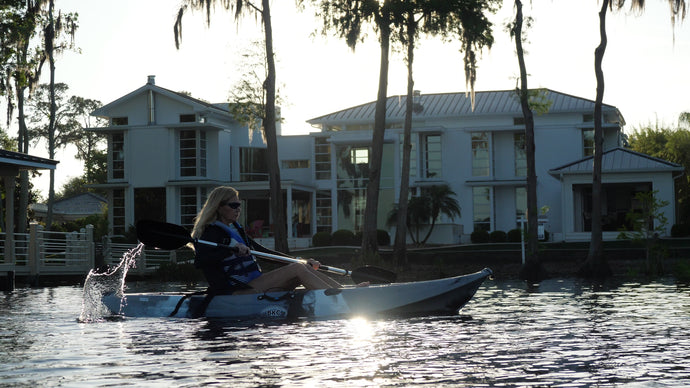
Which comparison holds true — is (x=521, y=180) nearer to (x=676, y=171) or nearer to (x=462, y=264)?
(x=676, y=171)

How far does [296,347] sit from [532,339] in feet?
8.14

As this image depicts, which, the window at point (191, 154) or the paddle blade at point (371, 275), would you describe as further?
the window at point (191, 154)

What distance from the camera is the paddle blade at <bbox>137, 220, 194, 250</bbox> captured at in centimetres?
1261

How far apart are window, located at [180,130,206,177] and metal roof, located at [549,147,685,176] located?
58.1 feet

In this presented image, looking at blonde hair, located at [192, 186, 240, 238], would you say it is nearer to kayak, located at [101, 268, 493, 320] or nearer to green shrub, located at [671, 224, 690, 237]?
kayak, located at [101, 268, 493, 320]

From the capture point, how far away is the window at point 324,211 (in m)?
49.2

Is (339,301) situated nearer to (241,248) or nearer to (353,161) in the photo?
(241,248)

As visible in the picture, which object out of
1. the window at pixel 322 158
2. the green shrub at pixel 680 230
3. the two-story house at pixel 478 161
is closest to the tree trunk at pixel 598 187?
the green shrub at pixel 680 230

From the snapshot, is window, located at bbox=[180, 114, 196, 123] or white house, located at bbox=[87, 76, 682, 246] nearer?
white house, located at bbox=[87, 76, 682, 246]

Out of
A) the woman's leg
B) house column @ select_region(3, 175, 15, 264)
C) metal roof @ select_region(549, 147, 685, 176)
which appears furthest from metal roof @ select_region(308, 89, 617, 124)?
the woman's leg

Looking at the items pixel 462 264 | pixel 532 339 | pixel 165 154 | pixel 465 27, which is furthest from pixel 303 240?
pixel 532 339

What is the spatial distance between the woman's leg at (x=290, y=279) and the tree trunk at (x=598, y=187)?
14266 millimetres

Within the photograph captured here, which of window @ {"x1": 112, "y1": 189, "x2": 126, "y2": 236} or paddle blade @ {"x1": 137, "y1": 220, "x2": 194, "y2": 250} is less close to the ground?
window @ {"x1": 112, "y1": 189, "x2": 126, "y2": 236}

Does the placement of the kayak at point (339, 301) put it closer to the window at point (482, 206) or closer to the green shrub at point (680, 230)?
the green shrub at point (680, 230)
